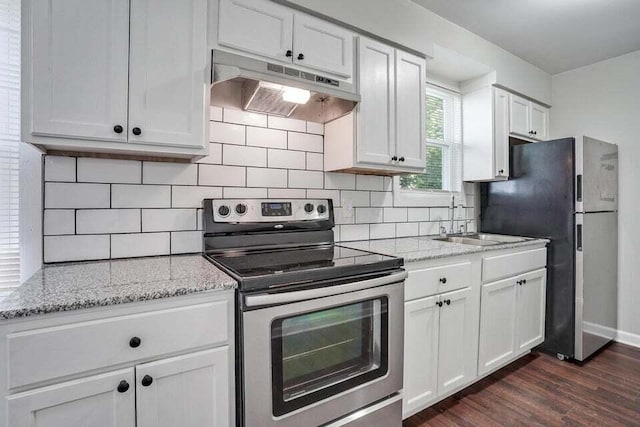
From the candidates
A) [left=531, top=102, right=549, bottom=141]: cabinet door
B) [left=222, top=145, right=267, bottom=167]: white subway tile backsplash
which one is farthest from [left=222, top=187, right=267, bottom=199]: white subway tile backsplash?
[left=531, top=102, right=549, bottom=141]: cabinet door

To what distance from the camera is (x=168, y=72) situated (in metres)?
1.35

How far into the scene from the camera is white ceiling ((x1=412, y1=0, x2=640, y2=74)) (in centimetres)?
217

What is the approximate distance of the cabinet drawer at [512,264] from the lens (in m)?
2.04

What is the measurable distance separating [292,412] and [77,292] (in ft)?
2.79

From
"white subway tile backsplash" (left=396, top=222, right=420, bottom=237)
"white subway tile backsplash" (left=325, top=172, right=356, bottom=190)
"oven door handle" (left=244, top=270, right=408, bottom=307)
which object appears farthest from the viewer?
"white subway tile backsplash" (left=396, top=222, right=420, bottom=237)

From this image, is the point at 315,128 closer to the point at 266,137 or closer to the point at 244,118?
the point at 266,137

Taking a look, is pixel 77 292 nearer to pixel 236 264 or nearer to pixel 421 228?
pixel 236 264

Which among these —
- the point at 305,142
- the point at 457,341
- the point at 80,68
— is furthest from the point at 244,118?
the point at 457,341

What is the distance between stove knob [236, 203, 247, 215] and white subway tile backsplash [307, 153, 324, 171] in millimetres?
549

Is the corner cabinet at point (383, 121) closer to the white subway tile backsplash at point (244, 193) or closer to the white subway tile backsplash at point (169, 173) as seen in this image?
the white subway tile backsplash at point (244, 193)

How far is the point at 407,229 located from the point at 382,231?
0.28 metres

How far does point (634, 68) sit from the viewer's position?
2.84 m

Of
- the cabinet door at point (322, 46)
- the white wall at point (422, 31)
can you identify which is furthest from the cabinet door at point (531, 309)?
the cabinet door at point (322, 46)

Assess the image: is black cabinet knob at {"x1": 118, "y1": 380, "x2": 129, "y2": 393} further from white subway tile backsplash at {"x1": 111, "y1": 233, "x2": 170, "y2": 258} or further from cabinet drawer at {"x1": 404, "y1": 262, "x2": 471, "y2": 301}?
cabinet drawer at {"x1": 404, "y1": 262, "x2": 471, "y2": 301}
